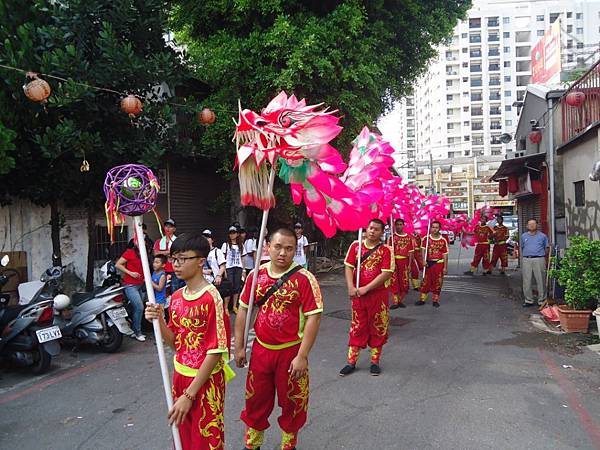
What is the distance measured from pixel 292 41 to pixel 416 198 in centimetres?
479

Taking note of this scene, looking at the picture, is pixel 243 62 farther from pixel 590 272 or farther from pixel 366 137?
pixel 590 272

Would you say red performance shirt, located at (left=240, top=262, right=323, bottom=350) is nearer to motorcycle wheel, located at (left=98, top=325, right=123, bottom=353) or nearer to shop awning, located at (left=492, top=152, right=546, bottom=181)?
motorcycle wheel, located at (left=98, top=325, right=123, bottom=353)

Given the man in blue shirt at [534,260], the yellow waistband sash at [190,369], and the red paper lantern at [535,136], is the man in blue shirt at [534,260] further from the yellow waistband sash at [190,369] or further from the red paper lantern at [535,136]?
the yellow waistband sash at [190,369]

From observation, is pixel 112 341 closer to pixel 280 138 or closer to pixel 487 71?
pixel 280 138

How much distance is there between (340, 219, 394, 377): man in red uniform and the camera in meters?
5.36

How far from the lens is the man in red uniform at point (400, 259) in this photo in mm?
9648

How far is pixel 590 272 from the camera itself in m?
6.92

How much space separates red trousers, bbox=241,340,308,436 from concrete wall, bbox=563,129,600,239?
7531 millimetres

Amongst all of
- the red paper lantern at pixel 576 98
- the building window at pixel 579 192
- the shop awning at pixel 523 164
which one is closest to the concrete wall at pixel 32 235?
the red paper lantern at pixel 576 98

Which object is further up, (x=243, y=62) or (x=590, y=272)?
(x=243, y=62)

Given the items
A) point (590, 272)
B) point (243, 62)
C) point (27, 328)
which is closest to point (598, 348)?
point (590, 272)

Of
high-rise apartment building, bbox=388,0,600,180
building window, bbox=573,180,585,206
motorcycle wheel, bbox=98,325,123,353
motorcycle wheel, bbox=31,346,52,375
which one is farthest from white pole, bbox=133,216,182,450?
high-rise apartment building, bbox=388,0,600,180

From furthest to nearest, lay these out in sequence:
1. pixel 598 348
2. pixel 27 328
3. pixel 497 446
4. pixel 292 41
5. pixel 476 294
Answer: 1. pixel 476 294
2. pixel 292 41
3. pixel 598 348
4. pixel 27 328
5. pixel 497 446

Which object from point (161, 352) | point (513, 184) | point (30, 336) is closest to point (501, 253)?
point (513, 184)
